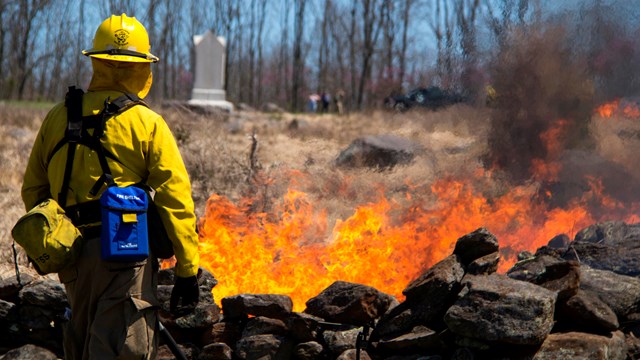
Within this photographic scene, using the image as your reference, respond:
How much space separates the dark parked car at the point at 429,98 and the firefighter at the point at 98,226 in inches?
250

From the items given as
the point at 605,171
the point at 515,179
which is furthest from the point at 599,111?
the point at 515,179

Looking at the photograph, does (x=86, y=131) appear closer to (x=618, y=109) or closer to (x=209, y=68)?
(x=618, y=109)

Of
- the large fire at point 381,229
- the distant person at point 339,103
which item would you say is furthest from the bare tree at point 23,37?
the large fire at point 381,229

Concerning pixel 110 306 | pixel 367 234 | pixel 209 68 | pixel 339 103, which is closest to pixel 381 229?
pixel 367 234

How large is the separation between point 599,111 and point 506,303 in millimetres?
5585

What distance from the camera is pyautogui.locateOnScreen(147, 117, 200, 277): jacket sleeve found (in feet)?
10.2

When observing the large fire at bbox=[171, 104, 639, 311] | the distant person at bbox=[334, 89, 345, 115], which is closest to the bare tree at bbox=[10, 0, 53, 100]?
the distant person at bbox=[334, 89, 345, 115]

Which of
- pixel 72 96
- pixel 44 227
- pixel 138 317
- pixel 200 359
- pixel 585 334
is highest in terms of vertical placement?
pixel 72 96

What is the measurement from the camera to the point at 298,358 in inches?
188

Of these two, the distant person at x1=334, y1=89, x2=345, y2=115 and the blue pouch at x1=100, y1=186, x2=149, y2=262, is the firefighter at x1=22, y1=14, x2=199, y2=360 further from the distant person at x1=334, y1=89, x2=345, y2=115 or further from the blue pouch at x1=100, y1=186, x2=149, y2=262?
the distant person at x1=334, y1=89, x2=345, y2=115

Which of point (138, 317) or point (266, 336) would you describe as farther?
point (266, 336)

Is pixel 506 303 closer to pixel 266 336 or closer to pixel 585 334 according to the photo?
pixel 585 334

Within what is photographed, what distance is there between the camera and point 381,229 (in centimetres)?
752

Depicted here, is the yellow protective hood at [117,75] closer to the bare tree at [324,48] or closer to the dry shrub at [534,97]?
the dry shrub at [534,97]
